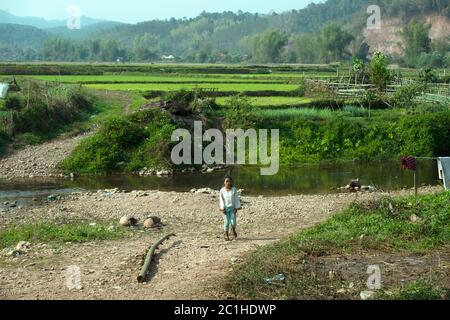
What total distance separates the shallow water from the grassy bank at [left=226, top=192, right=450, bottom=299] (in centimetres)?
849

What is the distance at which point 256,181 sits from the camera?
2592 centimetres

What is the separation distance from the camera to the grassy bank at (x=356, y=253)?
10.1 m

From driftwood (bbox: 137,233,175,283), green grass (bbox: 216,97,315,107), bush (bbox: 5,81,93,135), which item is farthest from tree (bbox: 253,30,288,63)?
driftwood (bbox: 137,233,175,283)

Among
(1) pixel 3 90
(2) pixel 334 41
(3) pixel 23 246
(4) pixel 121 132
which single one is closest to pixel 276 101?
(4) pixel 121 132

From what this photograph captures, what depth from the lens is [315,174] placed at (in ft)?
90.4

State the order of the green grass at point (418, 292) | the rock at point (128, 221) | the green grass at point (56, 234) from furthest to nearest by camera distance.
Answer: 1. the rock at point (128, 221)
2. the green grass at point (56, 234)
3. the green grass at point (418, 292)

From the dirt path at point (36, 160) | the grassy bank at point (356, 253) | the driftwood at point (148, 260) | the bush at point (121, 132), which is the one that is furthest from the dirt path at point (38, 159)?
the grassy bank at point (356, 253)

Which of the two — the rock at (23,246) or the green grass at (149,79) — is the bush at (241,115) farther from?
the green grass at (149,79)

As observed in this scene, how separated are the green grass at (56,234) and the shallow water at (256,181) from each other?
658 cm

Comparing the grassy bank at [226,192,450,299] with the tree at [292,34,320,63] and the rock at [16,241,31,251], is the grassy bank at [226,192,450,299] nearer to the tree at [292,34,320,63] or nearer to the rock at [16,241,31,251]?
the rock at [16,241,31,251]

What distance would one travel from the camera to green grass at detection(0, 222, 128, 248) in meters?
14.5

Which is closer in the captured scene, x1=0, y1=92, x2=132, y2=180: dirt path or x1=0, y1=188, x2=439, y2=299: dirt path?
x1=0, y1=188, x2=439, y2=299: dirt path
